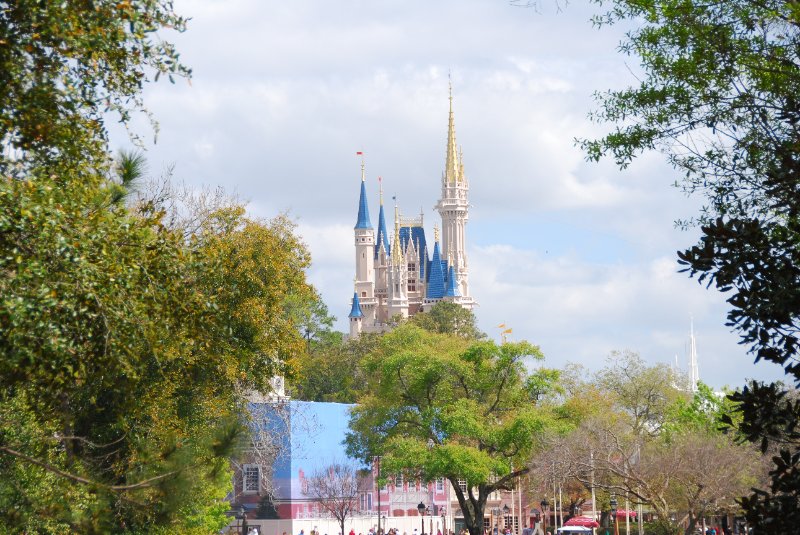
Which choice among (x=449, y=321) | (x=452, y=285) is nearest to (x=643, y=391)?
(x=449, y=321)

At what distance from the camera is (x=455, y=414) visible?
4903 centimetres

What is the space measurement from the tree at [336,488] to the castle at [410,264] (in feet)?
340

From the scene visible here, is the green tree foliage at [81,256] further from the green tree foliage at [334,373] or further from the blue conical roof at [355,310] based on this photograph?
the blue conical roof at [355,310]

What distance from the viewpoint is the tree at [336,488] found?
64938 mm

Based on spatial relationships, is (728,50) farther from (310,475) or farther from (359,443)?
(310,475)

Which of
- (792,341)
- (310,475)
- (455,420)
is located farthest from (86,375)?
(310,475)

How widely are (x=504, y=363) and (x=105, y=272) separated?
3935cm

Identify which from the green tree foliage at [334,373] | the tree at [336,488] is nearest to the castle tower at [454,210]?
the green tree foliage at [334,373]

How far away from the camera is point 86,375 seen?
12.9m

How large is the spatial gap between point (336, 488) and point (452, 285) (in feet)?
351

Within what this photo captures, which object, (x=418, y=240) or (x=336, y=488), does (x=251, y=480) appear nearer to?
(x=336, y=488)

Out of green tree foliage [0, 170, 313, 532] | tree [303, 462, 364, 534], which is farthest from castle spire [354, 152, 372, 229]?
green tree foliage [0, 170, 313, 532]

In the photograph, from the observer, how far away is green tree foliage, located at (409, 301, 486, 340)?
368 feet

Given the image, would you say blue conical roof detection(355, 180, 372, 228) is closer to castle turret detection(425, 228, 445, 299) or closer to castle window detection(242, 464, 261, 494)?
castle turret detection(425, 228, 445, 299)
